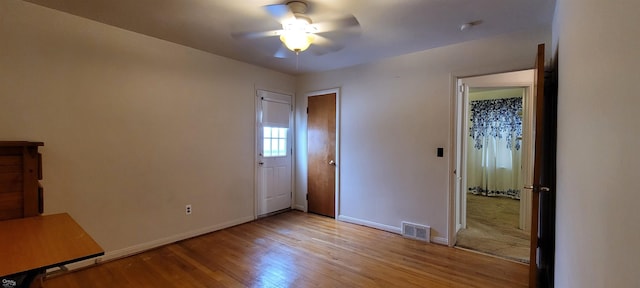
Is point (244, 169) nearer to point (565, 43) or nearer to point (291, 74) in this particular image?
point (291, 74)

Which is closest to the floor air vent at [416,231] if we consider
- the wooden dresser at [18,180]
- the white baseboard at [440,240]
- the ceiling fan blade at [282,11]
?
the white baseboard at [440,240]

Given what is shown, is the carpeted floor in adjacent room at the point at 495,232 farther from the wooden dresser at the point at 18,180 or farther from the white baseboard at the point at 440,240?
the wooden dresser at the point at 18,180

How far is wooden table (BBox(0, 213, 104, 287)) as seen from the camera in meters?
1.21

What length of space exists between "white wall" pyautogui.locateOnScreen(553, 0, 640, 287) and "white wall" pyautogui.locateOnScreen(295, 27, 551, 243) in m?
1.62

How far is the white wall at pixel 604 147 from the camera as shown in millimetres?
592

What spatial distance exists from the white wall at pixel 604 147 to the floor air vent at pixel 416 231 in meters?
1.96

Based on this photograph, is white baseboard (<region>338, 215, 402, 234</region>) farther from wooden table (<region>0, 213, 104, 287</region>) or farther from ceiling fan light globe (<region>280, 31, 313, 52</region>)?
wooden table (<region>0, 213, 104, 287</region>)

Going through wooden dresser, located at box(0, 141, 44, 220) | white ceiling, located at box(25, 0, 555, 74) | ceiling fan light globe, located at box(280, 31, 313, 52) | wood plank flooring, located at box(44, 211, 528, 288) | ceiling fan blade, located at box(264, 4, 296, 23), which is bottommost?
wood plank flooring, located at box(44, 211, 528, 288)

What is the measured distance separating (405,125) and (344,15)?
1.78m

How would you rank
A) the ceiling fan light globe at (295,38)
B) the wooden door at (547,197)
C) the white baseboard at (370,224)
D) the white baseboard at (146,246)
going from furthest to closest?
the white baseboard at (370,224), the white baseboard at (146,246), the wooden door at (547,197), the ceiling fan light globe at (295,38)

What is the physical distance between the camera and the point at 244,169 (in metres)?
4.02

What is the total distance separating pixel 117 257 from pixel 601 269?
3.62 metres

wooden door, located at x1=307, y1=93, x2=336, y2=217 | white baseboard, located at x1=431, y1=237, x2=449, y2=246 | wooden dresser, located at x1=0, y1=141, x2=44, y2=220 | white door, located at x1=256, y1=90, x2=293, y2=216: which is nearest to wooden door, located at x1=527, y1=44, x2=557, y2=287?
white baseboard, located at x1=431, y1=237, x2=449, y2=246

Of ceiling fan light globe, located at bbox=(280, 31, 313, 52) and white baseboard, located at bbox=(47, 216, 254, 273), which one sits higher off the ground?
ceiling fan light globe, located at bbox=(280, 31, 313, 52)
